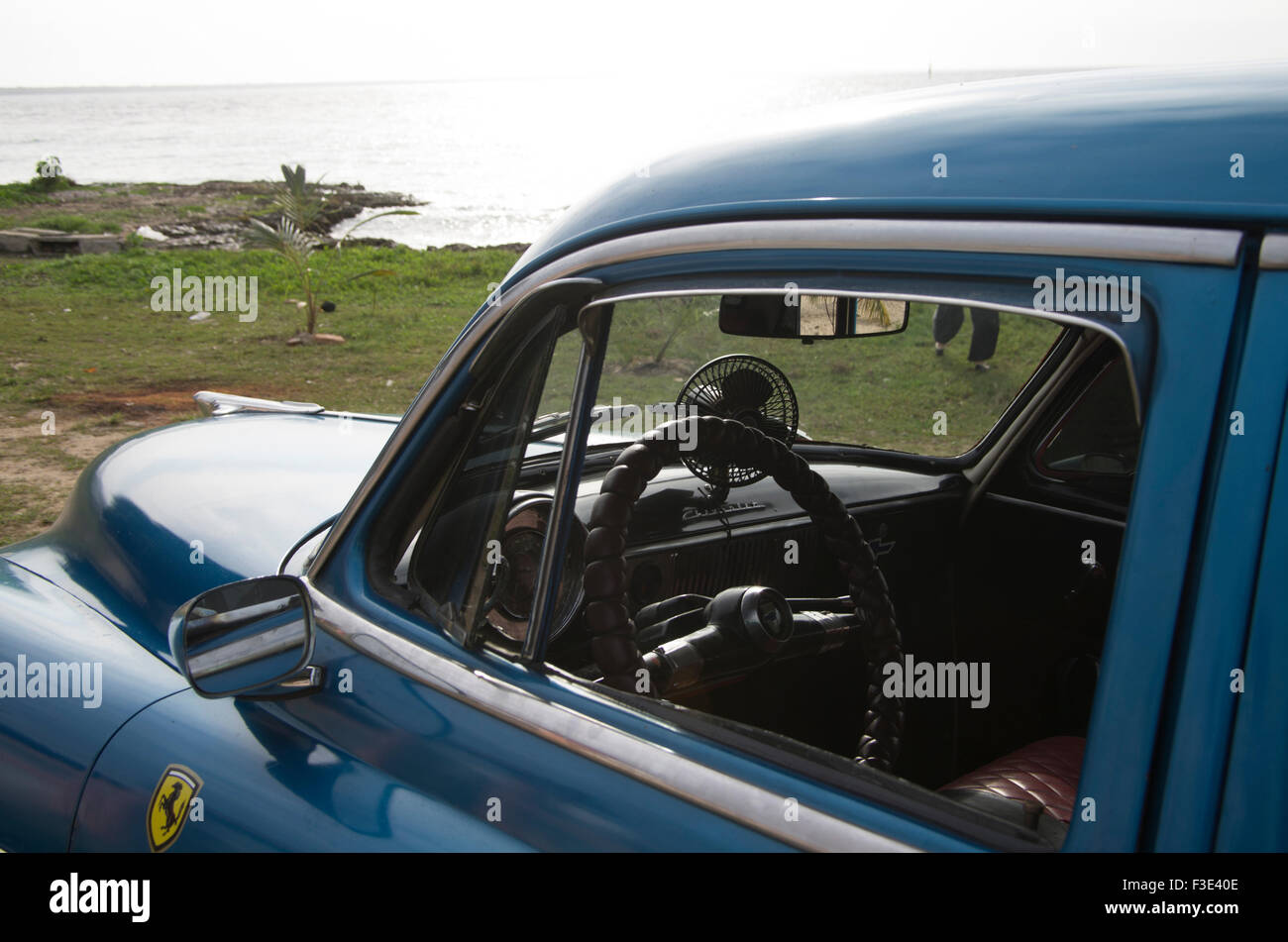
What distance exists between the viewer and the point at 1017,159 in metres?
1.12

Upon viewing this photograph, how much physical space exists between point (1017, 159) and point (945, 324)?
83cm

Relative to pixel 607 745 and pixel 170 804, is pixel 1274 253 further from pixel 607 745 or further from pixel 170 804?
pixel 170 804

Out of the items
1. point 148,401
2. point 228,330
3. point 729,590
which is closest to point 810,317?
point 729,590

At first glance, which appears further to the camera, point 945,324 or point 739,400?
point 739,400

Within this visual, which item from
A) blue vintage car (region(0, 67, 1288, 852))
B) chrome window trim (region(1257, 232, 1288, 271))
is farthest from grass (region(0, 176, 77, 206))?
chrome window trim (region(1257, 232, 1288, 271))

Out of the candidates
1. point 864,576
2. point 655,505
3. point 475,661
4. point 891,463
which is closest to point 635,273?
point 475,661

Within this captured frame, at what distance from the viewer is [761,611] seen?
76.0 inches

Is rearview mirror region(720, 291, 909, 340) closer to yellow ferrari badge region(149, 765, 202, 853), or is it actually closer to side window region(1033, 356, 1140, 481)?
side window region(1033, 356, 1140, 481)

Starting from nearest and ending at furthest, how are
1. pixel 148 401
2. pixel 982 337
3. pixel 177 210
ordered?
pixel 982 337 → pixel 148 401 → pixel 177 210

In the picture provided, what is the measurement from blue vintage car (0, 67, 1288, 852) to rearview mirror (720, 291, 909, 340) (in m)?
0.01

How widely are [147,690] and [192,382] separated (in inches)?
382

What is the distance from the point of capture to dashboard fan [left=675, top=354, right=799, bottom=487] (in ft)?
7.10

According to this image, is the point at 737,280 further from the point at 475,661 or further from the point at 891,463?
the point at 891,463

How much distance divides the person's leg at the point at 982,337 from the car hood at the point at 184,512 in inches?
55.7
